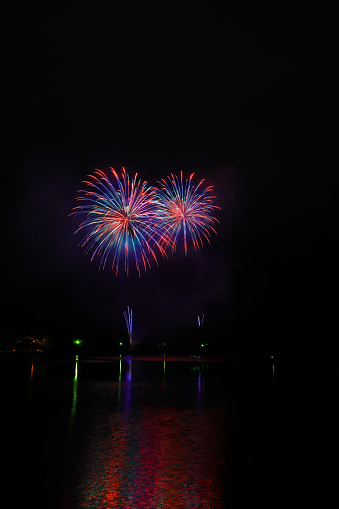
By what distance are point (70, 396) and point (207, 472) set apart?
45.1ft

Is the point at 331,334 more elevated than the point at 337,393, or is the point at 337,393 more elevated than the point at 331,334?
the point at 331,334

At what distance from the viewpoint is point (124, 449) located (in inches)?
429

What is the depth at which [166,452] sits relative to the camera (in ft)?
35.0

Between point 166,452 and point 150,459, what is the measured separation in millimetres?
731

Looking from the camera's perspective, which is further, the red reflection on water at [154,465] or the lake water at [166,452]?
the lake water at [166,452]

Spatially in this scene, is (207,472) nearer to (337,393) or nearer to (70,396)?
(70,396)

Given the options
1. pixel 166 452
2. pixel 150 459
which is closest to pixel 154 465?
pixel 150 459

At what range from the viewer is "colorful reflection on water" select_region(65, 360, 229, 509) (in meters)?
7.61

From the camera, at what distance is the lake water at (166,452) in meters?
7.77

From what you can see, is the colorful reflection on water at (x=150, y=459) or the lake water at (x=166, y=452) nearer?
the colorful reflection on water at (x=150, y=459)

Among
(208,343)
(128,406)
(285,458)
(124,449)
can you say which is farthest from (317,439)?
(208,343)

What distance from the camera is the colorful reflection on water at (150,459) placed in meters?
7.61

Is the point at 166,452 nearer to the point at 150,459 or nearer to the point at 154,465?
the point at 150,459

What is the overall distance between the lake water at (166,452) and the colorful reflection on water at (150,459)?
21mm
